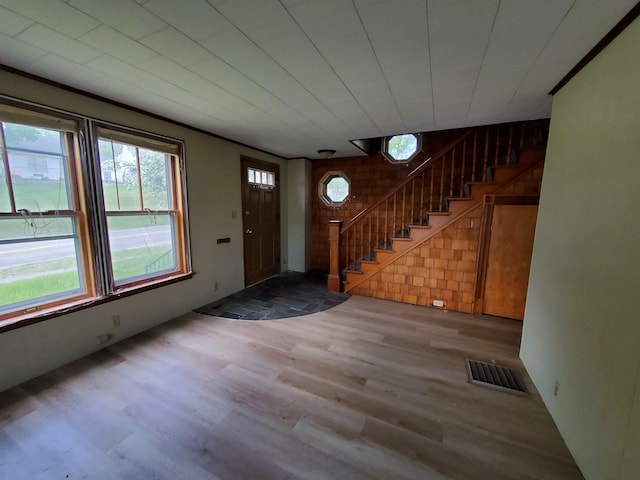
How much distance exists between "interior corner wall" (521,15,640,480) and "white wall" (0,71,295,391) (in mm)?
3765

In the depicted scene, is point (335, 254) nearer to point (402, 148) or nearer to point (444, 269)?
point (444, 269)

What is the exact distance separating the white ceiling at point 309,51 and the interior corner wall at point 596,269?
368 millimetres

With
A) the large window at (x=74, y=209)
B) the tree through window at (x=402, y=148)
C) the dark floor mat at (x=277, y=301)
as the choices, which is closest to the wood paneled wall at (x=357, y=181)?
the tree through window at (x=402, y=148)

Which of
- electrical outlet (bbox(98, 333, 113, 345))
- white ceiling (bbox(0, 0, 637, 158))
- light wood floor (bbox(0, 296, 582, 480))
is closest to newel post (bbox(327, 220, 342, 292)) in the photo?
light wood floor (bbox(0, 296, 582, 480))

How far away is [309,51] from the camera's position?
164 cm

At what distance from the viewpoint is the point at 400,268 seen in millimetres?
3828

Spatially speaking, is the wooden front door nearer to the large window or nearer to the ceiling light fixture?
the ceiling light fixture

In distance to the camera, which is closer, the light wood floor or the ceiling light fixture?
the light wood floor

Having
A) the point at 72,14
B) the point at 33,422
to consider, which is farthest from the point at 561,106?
the point at 33,422

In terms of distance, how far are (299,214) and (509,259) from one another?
362 cm

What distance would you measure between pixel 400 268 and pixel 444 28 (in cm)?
294

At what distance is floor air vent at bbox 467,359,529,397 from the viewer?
6.73ft

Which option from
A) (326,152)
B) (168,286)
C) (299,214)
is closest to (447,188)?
(326,152)

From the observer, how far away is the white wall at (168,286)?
204cm
